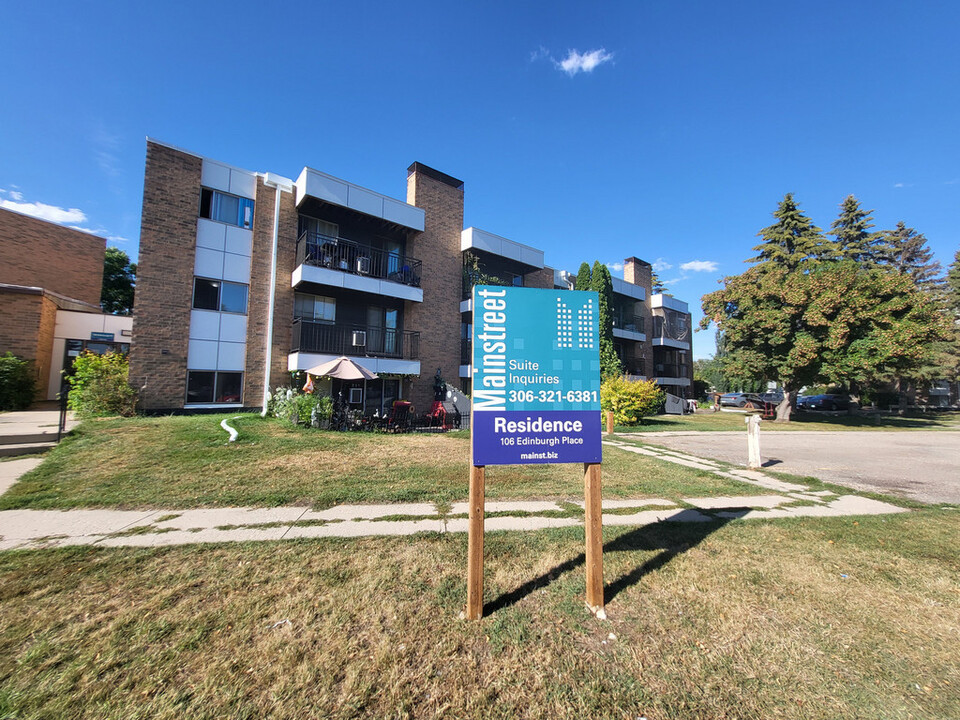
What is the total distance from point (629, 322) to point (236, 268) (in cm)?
2592

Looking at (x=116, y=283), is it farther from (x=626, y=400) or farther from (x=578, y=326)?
(x=578, y=326)

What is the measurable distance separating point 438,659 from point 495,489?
156 inches

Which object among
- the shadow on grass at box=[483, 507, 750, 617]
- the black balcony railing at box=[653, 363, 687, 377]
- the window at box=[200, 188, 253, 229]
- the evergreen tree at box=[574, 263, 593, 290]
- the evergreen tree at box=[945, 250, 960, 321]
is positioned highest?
the evergreen tree at box=[945, 250, 960, 321]

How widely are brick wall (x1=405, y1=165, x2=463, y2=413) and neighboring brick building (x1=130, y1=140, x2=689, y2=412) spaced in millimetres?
58

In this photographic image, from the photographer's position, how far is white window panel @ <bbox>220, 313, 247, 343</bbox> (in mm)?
13891

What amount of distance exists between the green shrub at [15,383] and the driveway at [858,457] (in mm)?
22725

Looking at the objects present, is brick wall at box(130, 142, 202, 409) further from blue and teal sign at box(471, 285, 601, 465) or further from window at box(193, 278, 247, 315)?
blue and teal sign at box(471, 285, 601, 465)

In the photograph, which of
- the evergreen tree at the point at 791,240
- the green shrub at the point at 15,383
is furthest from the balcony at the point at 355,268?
the evergreen tree at the point at 791,240

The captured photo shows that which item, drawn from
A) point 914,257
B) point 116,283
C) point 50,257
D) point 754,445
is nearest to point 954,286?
point 914,257

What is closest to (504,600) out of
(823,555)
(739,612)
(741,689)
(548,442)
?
(548,442)

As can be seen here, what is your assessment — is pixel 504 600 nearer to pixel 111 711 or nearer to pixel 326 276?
pixel 111 711

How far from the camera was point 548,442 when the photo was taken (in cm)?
326

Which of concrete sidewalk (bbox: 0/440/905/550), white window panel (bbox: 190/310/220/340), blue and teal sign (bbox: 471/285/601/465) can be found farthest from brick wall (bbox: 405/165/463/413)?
blue and teal sign (bbox: 471/285/601/465)

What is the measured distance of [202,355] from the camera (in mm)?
13477
